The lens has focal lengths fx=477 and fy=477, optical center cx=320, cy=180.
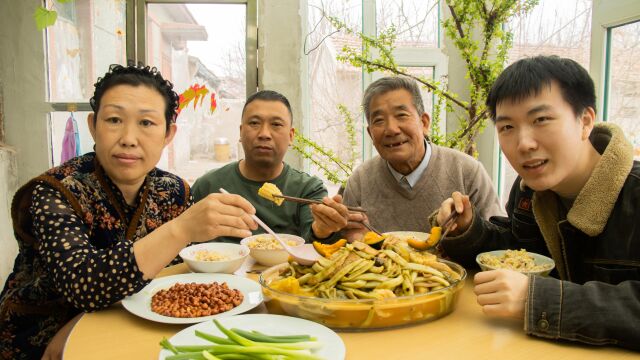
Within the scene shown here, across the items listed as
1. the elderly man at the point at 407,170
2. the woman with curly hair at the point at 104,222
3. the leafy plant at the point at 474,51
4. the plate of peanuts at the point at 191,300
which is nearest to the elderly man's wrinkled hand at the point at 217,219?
the woman with curly hair at the point at 104,222

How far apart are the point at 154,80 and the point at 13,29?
9.77ft

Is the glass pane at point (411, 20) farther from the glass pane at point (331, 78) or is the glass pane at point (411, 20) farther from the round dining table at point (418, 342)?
the round dining table at point (418, 342)

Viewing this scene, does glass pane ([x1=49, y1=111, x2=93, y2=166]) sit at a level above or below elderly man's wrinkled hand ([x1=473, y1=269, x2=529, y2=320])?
above

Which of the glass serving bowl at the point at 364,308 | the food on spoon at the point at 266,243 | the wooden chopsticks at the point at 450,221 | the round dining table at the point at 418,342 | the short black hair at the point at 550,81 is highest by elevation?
the short black hair at the point at 550,81

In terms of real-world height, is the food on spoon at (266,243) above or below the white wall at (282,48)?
below

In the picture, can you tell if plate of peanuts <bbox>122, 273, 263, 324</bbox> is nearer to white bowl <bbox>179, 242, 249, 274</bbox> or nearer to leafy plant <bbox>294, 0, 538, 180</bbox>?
white bowl <bbox>179, 242, 249, 274</bbox>

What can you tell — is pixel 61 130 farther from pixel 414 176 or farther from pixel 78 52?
pixel 414 176

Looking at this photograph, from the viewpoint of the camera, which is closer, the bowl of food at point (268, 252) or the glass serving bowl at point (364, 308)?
the glass serving bowl at point (364, 308)

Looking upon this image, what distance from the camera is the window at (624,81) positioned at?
2719mm

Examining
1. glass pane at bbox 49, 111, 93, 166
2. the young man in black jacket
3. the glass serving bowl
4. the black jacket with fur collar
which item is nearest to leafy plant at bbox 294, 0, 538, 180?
the black jacket with fur collar

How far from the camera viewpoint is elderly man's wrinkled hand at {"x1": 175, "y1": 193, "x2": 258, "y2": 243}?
140 centimetres

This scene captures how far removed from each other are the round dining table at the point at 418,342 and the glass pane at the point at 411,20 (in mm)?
3371

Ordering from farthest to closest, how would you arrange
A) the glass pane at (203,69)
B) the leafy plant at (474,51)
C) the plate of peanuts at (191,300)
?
Answer: 1. the glass pane at (203,69)
2. the leafy plant at (474,51)
3. the plate of peanuts at (191,300)

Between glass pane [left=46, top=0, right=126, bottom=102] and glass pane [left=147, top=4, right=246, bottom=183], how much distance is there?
0.29m
